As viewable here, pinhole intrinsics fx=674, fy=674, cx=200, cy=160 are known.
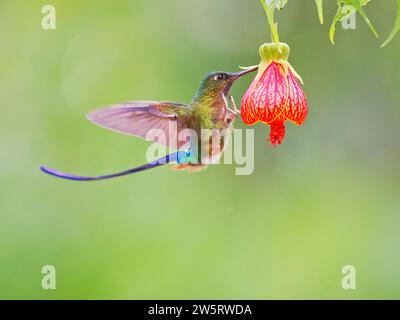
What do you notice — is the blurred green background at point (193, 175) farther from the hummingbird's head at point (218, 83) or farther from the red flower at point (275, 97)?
the red flower at point (275, 97)

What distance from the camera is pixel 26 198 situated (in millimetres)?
3889

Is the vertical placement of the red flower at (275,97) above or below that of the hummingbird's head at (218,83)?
below

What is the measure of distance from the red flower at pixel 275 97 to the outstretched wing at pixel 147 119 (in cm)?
37

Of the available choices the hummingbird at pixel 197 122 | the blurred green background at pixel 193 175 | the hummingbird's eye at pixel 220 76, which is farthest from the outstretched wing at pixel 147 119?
the blurred green background at pixel 193 175

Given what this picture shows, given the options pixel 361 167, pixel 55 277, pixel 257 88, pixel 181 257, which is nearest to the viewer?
pixel 257 88

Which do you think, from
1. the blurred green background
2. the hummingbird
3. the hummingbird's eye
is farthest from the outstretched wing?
the blurred green background

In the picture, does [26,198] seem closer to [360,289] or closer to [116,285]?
[116,285]

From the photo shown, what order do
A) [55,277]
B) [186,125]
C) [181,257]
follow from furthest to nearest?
[181,257] → [55,277] → [186,125]

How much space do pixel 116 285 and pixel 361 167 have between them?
1600 millimetres

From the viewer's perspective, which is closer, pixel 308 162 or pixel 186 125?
pixel 186 125

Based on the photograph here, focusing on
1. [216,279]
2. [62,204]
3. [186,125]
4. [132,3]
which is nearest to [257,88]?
[186,125]

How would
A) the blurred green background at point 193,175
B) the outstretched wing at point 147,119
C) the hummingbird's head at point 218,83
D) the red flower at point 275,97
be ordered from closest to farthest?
the red flower at point 275,97
the outstretched wing at point 147,119
the hummingbird's head at point 218,83
the blurred green background at point 193,175

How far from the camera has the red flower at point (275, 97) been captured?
5.15 ft

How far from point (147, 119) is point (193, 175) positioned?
2.13 metres
